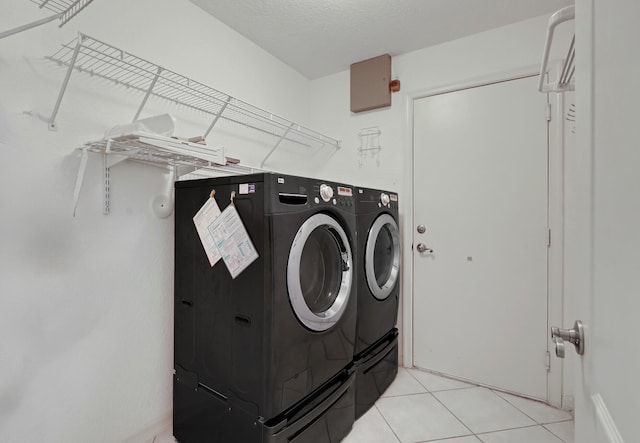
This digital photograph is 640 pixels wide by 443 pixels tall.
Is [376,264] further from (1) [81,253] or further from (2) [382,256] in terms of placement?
(1) [81,253]

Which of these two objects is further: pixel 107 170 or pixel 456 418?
pixel 456 418

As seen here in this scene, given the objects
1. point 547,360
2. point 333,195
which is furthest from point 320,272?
point 547,360

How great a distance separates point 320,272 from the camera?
1.60m

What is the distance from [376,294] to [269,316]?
3.05ft

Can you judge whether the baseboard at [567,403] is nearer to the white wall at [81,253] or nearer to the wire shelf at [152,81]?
the white wall at [81,253]

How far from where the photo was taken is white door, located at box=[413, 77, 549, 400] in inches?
79.9

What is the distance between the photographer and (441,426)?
1757 millimetres

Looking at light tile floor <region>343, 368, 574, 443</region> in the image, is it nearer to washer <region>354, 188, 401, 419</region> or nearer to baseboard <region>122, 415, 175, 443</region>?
washer <region>354, 188, 401, 419</region>

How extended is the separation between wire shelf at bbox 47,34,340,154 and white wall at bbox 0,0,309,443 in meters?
0.06

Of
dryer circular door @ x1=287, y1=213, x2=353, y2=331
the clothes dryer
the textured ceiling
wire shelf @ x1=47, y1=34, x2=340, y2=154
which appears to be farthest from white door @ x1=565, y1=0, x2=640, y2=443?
the textured ceiling

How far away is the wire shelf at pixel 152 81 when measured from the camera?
1.31m

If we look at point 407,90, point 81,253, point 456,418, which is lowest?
point 456,418

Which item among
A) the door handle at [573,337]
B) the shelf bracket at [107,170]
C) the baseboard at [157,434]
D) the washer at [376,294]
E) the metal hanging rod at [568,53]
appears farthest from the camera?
the washer at [376,294]

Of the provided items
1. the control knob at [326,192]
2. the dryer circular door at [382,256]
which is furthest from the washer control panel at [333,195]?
the dryer circular door at [382,256]
